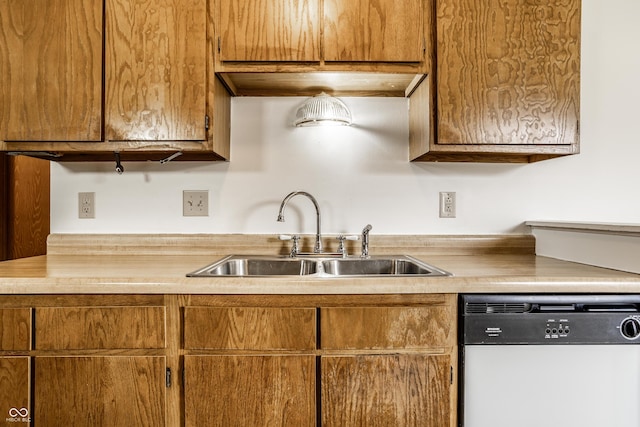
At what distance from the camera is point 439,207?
184cm

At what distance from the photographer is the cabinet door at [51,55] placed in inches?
58.1

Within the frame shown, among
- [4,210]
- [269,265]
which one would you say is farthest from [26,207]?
[269,265]

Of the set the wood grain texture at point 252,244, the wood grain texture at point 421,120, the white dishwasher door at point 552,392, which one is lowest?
the white dishwasher door at point 552,392

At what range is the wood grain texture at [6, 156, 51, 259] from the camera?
116 inches

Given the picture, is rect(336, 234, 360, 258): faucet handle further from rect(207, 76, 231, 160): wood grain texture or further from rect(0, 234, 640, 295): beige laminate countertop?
rect(207, 76, 231, 160): wood grain texture

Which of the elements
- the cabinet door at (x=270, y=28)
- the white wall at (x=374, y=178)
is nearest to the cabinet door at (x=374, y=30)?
the cabinet door at (x=270, y=28)

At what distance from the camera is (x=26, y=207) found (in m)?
2.99

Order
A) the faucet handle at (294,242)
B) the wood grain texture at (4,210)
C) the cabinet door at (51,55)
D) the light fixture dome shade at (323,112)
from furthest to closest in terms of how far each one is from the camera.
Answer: the wood grain texture at (4,210) < the faucet handle at (294,242) < the light fixture dome shade at (323,112) < the cabinet door at (51,55)

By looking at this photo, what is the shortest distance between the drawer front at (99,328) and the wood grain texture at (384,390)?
518mm

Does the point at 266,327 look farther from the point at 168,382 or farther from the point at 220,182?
the point at 220,182

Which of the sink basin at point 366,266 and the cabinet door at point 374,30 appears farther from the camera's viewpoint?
the sink basin at point 366,266

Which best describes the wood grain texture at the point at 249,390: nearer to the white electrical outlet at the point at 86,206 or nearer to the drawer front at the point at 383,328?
the drawer front at the point at 383,328

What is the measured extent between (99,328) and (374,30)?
1.38 metres

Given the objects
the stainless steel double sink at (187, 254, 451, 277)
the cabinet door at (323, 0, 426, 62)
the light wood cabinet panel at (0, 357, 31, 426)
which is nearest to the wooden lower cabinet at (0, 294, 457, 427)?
the light wood cabinet panel at (0, 357, 31, 426)
